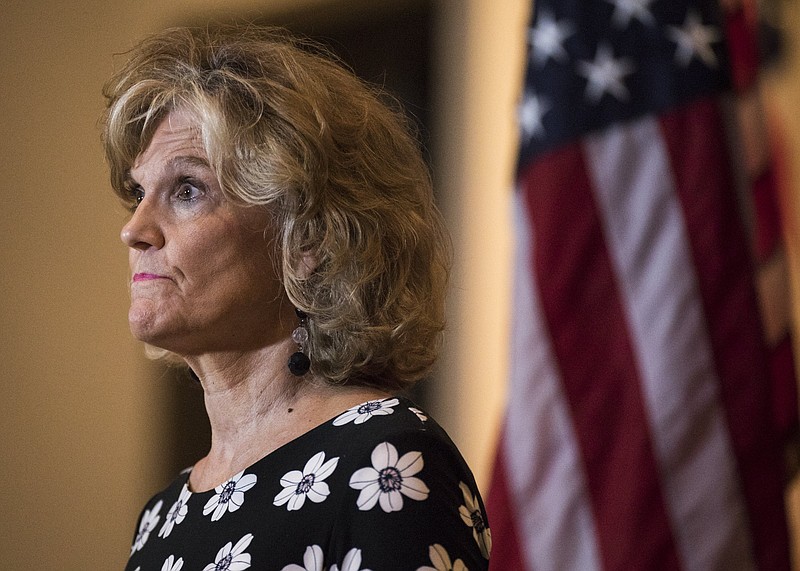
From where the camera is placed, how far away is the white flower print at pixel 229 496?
1.76 metres

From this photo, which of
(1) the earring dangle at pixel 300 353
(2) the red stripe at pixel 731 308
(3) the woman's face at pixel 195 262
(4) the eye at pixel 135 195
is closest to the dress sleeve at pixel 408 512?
(1) the earring dangle at pixel 300 353

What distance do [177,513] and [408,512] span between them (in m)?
0.56

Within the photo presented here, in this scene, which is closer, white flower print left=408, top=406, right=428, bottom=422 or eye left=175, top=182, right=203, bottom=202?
white flower print left=408, top=406, right=428, bottom=422

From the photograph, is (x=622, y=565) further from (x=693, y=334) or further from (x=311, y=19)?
(x=311, y=19)

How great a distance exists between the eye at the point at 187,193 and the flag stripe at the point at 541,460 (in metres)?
0.82

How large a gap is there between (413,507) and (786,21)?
153cm

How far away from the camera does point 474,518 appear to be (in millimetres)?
1656

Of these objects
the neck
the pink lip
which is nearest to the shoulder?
the neck

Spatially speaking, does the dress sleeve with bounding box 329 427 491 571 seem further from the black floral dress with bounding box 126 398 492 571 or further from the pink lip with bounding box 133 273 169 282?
the pink lip with bounding box 133 273 169 282

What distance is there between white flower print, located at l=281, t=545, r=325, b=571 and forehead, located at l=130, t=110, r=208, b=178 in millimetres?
681

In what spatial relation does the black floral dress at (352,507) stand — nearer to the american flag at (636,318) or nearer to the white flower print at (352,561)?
the white flower print at (352,561)

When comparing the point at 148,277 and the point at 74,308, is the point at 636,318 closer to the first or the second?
the point at 148,277

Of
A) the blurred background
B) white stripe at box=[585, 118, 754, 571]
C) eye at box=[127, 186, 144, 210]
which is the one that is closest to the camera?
white stripe at box=[585, 118, 754, 571]

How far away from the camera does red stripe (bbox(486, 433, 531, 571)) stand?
3.91ft
